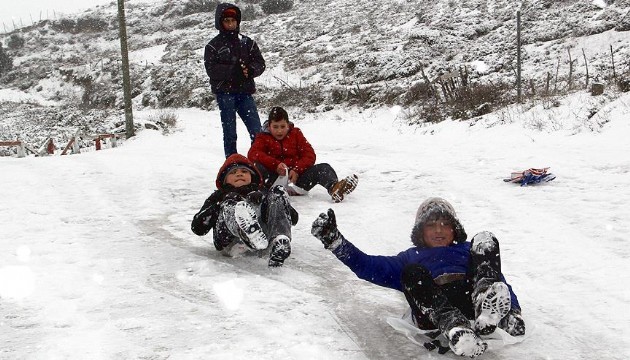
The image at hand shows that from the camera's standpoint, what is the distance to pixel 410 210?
17.1 ft

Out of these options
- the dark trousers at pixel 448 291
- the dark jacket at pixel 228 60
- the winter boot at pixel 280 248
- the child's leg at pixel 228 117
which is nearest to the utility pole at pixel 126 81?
the child's leg at pixel 228 117

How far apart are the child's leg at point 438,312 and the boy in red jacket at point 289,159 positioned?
3140 mm

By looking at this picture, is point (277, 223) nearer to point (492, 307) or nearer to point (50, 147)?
point (492, 307)

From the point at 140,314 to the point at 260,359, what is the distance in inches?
33.4

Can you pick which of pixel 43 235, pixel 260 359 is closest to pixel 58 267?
pixel 43 235

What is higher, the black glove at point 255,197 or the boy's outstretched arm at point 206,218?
A: the black glove at point 255,197

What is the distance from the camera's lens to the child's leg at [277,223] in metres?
3.48

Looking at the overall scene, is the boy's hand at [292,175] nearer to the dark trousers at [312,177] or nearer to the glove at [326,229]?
the dark trousers at [312,177]

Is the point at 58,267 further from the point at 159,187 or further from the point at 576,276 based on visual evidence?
the point at 576,276

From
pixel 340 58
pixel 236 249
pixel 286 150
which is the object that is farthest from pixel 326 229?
pixel 340 58

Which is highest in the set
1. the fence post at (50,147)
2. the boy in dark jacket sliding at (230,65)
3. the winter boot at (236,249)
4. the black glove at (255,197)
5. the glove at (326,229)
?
the boy in dark jacket sliding at (230,65)

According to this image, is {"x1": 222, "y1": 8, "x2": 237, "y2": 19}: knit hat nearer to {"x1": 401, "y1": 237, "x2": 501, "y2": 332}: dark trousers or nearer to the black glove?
the black glove

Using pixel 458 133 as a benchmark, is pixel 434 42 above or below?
above

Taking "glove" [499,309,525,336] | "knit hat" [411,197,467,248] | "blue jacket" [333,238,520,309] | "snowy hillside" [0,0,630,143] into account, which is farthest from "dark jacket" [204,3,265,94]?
"snowy hillside" [0,0,630,143]
